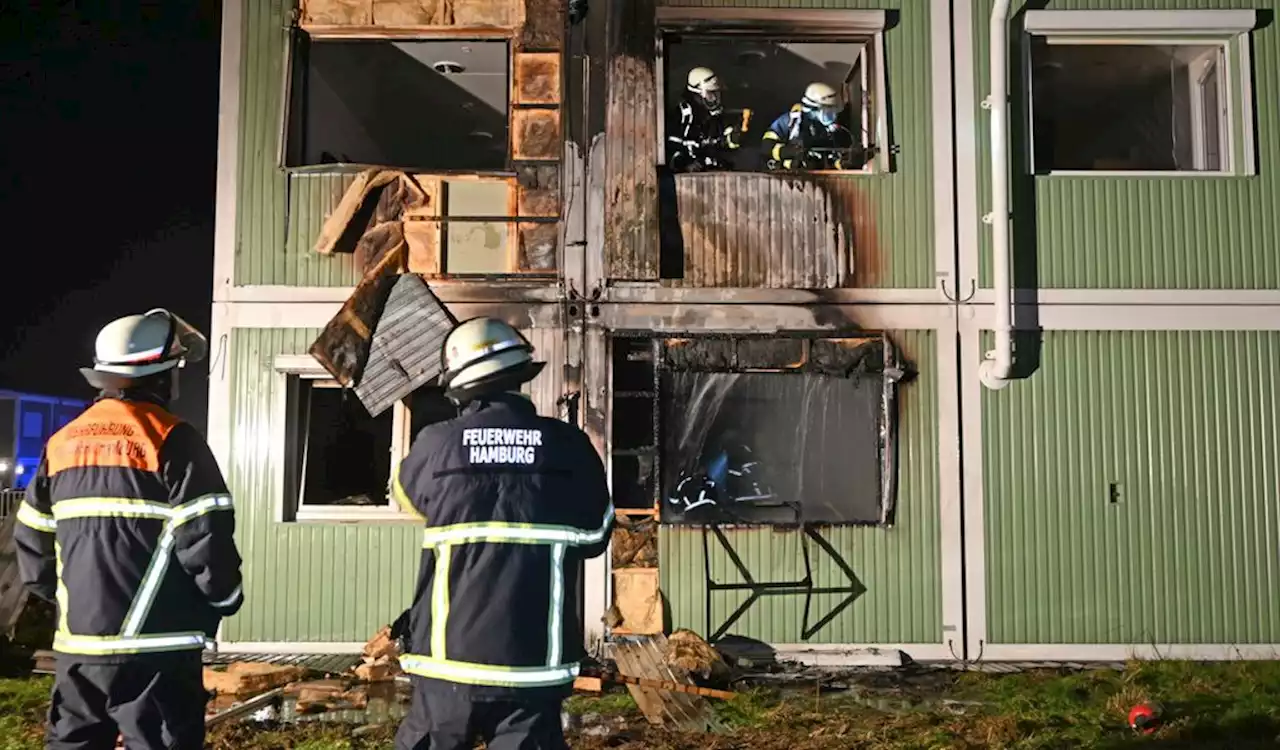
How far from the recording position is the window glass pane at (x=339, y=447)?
8492 mm

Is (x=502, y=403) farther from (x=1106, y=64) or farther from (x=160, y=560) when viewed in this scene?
(x=1106, y=64)

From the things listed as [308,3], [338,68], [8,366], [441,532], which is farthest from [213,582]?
[8,366]

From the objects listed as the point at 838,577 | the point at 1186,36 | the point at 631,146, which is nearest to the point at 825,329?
the point at 838,577

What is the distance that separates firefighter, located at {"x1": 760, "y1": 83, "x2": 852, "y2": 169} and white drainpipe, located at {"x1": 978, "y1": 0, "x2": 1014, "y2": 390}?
1.29 metres

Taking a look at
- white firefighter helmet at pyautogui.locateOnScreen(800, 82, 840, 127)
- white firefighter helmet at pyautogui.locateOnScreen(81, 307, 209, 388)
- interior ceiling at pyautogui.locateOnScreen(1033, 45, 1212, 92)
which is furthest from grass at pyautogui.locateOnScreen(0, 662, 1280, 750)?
interior ceiling at pyautogui.locateOnScreen(1033, 45, 1212, 92)

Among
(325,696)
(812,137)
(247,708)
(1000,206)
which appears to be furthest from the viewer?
(812,137)

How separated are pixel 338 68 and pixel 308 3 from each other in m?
0.99

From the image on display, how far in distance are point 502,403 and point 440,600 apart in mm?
704

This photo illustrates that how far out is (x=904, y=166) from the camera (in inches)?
331

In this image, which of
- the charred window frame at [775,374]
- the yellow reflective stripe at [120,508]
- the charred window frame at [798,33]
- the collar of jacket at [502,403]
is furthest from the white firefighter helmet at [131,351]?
the charred window frame at [798,33]

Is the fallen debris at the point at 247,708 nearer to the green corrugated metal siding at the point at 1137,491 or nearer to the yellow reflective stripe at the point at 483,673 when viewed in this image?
the yellow reflective stripe at the point at 483,673

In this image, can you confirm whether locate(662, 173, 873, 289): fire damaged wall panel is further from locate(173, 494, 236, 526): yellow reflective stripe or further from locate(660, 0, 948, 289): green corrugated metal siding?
locate(173, 494, 236, 526): yellow reflective stripe

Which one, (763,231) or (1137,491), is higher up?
(763,231)

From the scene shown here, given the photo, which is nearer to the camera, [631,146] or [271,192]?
[631,146]
